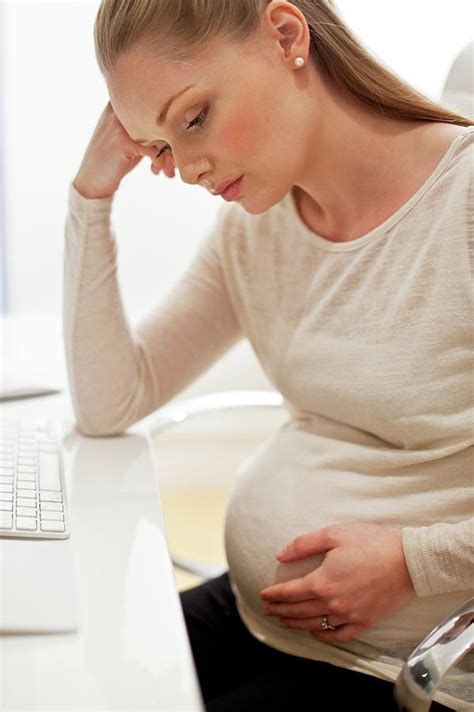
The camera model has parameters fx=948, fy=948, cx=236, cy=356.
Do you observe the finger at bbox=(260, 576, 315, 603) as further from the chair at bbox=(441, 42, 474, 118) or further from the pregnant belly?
the chair at bbox=(441, 42, 474, 118)

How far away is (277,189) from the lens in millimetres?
1079

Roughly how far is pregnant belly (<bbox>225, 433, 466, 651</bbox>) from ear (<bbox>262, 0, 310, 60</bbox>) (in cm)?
47

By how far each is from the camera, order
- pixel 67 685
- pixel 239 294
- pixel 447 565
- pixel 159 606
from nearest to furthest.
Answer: pixel 67 685
pixel 159 606
pixel 447 565
pixel 239 294

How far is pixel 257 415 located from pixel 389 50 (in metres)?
1.09

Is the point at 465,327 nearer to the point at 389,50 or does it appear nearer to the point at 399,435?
the point at 399,435

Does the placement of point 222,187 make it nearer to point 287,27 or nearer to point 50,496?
point 287,27

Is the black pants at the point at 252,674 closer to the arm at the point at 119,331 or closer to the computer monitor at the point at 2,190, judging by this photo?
the arm at the point at 119,331

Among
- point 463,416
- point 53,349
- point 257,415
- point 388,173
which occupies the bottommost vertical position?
point 257,415

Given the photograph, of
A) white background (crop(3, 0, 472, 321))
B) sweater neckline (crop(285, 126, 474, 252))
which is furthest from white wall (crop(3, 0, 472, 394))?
sweater neckline (crop(285, 126, 474, 252))

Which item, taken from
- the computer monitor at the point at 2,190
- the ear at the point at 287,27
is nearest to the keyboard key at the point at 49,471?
the ear at the point at 287,27

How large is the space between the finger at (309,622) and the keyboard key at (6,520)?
338mm

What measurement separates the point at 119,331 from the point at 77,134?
1297mm

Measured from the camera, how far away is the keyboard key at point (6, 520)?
89 centimetres

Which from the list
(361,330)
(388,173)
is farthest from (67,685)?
(388,173)
